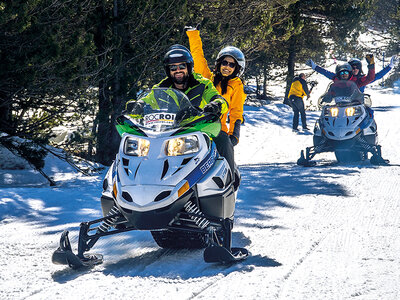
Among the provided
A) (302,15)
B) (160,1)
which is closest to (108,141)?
(160,1)

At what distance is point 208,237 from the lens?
14.5 ft

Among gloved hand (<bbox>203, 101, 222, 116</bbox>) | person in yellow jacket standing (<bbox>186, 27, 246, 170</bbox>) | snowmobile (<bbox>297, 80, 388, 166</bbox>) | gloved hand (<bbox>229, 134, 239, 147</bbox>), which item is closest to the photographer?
gloved hand (<bbox>203, 101, 222, 116</bbox>)

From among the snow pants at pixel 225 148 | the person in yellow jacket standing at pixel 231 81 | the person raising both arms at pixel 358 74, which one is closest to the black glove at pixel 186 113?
the snow pants at pixel 225 148

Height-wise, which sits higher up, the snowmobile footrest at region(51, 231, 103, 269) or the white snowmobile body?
the white snowmobile body

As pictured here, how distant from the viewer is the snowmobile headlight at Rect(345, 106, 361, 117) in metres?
11.2

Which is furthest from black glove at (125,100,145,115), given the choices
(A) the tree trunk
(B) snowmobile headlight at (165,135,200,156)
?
(A) the tree trunk

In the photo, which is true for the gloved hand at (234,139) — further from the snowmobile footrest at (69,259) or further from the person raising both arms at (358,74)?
the person raising both arms at (358,74)

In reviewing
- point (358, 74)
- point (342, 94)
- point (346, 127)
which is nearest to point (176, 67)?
point (346, 127)

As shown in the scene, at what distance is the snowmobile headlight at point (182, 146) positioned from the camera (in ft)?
14.7

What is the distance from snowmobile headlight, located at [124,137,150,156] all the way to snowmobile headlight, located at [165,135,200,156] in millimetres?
172

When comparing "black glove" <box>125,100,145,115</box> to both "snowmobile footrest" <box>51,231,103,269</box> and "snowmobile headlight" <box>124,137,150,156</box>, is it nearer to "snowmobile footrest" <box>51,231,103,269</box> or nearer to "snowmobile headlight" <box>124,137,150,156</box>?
"snowmobile headlight" <box>124,137,150,156</box>

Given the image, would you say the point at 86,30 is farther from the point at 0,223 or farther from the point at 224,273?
the point at 224,273

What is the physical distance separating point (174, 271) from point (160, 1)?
725 centimetres

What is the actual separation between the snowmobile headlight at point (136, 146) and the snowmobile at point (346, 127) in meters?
7.24
